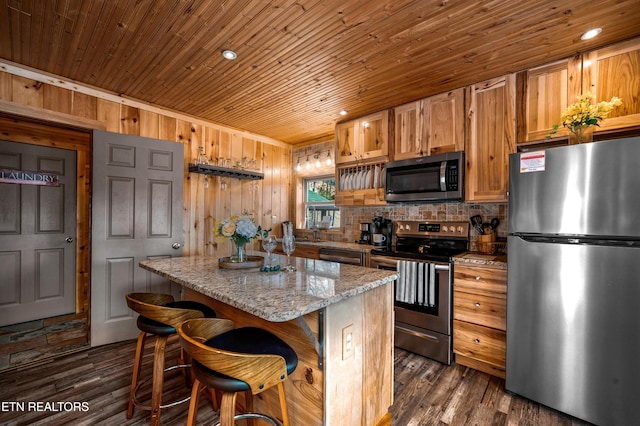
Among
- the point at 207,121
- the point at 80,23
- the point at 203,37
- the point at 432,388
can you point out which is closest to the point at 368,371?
the point at 432,388

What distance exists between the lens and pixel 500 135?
2484 mm

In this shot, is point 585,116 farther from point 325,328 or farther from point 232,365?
point 232,365

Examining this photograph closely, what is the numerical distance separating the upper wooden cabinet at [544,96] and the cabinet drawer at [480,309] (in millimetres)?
1362

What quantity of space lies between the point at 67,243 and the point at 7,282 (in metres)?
0.66

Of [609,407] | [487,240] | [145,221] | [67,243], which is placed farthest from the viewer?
[67,243]

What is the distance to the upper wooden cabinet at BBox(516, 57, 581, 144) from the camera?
85.3 inches

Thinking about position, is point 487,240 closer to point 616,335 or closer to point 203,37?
point 616,335

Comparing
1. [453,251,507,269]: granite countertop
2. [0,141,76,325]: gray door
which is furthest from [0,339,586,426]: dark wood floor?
[0,141,76,325]: gray door

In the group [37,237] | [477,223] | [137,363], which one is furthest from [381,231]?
[37,237]

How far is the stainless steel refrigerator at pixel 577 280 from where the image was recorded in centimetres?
160

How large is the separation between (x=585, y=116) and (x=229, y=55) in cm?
258

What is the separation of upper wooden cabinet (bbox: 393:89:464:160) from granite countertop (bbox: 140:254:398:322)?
1716 mm

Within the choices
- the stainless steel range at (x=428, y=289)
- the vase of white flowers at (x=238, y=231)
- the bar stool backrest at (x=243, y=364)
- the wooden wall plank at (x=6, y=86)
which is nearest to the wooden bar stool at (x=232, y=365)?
the bar stool backrest at (x=243, y=364)

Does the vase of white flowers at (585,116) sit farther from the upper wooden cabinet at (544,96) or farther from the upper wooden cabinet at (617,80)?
the upper wooden cabinet at (544,96)
